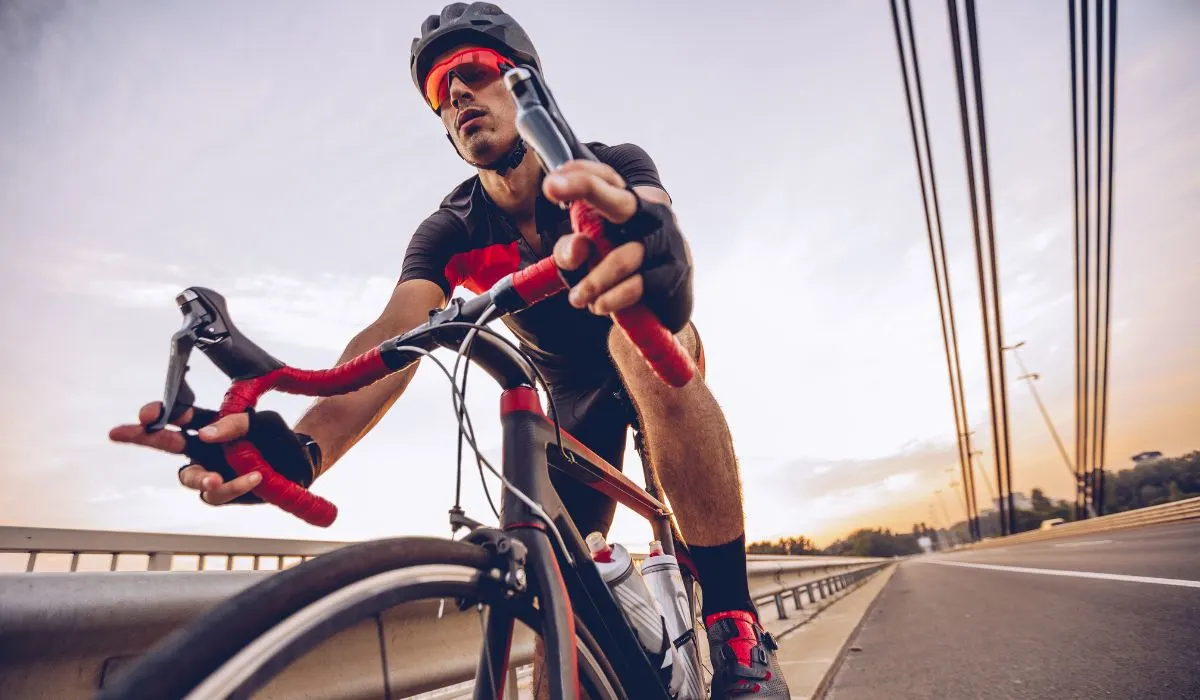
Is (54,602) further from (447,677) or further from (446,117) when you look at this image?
(446,117)

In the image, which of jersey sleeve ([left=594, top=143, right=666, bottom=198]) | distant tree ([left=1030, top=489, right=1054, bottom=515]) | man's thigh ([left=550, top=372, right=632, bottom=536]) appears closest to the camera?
jersey sleeve ([left=594, top=143, right=666, bottom=198])

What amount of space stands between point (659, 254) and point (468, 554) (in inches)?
23.5

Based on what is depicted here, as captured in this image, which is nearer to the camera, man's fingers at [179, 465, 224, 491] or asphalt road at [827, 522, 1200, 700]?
man's fingers at [179, 465, 224, 491]

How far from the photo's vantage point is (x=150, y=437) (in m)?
0.86

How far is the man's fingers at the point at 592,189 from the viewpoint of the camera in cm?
69

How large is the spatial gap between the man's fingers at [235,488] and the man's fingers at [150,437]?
0.08 m

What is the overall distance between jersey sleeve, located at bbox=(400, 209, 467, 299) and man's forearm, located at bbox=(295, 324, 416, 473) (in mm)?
414

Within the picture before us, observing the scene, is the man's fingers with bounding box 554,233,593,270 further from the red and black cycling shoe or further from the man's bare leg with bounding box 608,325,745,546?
the red and black cycling shoe

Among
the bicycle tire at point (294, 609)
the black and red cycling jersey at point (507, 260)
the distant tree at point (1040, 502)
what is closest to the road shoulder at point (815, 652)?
the black and red cycling jersey at point (507, 260)

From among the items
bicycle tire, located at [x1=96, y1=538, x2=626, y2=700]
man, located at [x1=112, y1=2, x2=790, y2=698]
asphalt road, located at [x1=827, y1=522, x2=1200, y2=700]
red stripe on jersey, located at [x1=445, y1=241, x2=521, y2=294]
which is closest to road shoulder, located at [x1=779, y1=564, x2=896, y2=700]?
asphalt road, located at [x1=827, y1=522, x2=1200, y2=700]

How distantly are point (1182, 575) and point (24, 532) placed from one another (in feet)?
34.1

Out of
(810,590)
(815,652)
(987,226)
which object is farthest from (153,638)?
(987,226)

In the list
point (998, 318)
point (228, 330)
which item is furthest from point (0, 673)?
point (998, 318)

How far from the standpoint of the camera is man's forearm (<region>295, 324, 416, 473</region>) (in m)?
1.24
